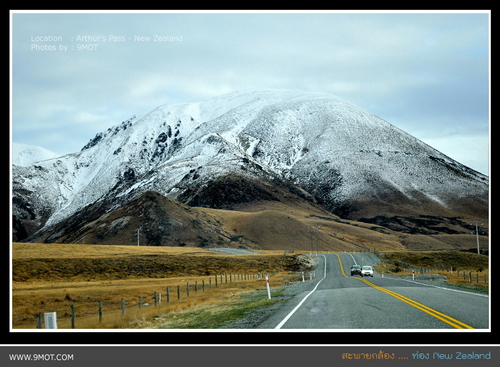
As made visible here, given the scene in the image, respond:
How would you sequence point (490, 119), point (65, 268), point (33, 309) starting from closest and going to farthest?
point (490, 119), point (33, 309), point (65, 268)

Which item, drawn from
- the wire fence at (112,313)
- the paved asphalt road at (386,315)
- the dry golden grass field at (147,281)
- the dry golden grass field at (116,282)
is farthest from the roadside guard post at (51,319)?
the dry golden grass field at (116,282)

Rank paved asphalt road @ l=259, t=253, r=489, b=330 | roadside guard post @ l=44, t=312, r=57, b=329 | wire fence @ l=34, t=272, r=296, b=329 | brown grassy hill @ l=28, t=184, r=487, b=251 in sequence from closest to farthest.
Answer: roadside guard post @ l=44, t=312, r=57, b=329, paved asphalt road @ l=259, t=253, r=489, b=330, wire fence @ l=34, t=272, r=296, b=329, brown grassy hill @ l=28, t=184, r=487, b=251

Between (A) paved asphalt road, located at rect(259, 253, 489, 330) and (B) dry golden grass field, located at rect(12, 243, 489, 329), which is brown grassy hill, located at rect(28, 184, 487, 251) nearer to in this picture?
(B) dry golden grass field, located at rect(12, 243, 489, 329)

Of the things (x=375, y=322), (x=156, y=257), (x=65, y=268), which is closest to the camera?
(x=375, y=322)

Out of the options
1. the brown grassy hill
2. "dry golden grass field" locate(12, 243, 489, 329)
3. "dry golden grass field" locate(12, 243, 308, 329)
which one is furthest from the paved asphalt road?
the brown grassy hill

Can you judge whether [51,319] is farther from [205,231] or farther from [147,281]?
[205,231]

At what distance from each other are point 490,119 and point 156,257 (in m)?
76.6

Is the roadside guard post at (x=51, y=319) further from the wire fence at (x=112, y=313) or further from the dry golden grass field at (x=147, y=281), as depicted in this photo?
the dry golden grass field at (x=147, y=281)

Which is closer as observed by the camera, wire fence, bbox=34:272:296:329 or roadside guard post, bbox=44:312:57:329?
roadside guard post, bbox=44:312:57:329

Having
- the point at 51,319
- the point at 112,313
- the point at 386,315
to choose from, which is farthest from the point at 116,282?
the point at 386,315

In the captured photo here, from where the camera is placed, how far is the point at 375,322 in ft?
46.0
